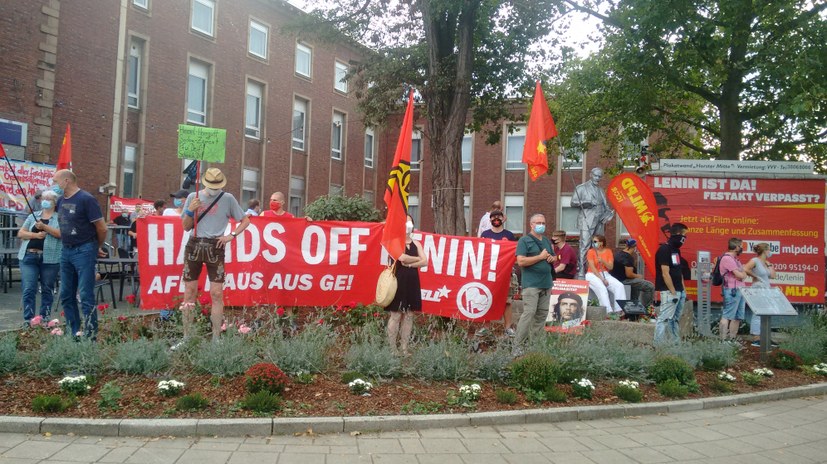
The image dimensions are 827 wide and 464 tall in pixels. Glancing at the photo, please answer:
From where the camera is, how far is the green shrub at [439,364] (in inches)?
280

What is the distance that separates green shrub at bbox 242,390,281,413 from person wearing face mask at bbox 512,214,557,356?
3706mm

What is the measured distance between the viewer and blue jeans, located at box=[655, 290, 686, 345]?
31.8 feet

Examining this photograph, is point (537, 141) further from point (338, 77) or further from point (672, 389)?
point (338, 77)

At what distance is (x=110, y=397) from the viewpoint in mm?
5719

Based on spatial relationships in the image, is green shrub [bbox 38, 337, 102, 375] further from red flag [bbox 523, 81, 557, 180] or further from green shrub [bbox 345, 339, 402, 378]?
red flag [bbox 523, 81, 557, 180]

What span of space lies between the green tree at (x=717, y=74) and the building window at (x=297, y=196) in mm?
13605

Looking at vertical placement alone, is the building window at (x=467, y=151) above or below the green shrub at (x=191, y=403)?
above

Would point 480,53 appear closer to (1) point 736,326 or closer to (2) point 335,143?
(1) point 736,326

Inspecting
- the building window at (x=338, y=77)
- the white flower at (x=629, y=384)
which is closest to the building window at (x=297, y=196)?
the building window at (x=338, y=77)

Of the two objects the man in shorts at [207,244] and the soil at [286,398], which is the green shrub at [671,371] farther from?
the man in shorts at [207,244]

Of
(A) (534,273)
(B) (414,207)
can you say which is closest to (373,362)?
(A) (534,273)

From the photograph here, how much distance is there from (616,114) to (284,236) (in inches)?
555

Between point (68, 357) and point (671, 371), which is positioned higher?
point (68, 357)

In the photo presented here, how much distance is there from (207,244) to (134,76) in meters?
19.4
